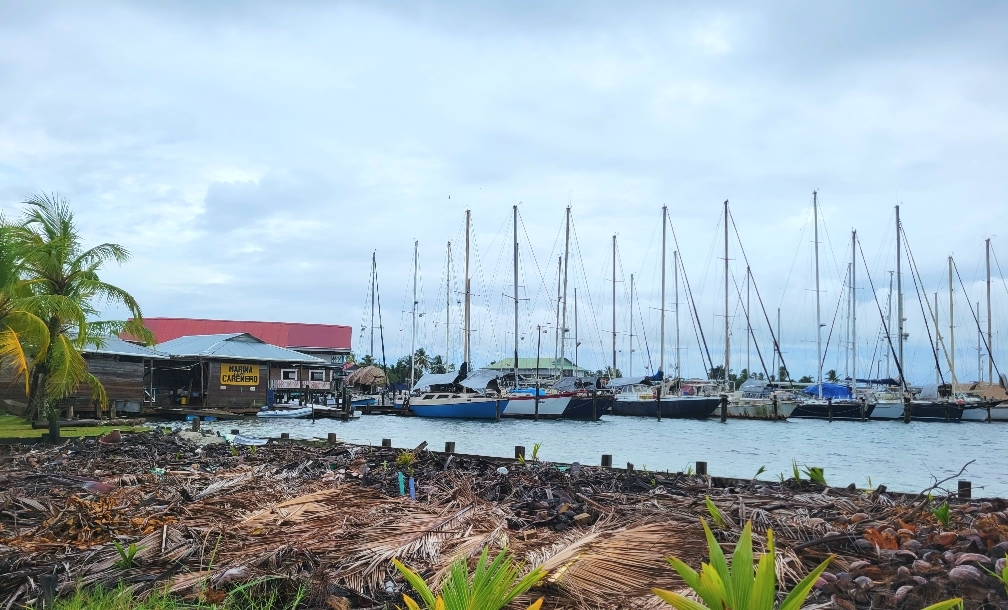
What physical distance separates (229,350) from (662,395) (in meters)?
34.7

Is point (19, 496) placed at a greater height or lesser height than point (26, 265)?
lesser

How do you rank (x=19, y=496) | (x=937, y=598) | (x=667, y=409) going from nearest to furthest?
1. (x=937, y=598)
2. (x=19, y=496)
3. (x=667, y=409)

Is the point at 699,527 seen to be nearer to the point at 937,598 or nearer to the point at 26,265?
the point at 937,598

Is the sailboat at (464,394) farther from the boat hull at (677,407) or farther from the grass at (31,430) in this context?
the grass at (31,430)

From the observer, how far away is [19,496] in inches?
395

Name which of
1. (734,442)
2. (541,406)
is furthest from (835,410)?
(734,442)

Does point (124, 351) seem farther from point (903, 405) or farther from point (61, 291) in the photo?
point (903, 405)

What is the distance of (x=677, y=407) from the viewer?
201 ft

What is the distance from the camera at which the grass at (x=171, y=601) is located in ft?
18.5

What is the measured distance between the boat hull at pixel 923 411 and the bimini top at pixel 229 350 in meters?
43.6

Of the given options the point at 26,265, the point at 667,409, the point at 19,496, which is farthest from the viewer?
the point at 667,409

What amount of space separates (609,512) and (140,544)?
4.93 meters

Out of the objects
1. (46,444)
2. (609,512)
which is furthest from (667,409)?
(609,512)

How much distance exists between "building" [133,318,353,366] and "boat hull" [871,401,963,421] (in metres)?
50.6
